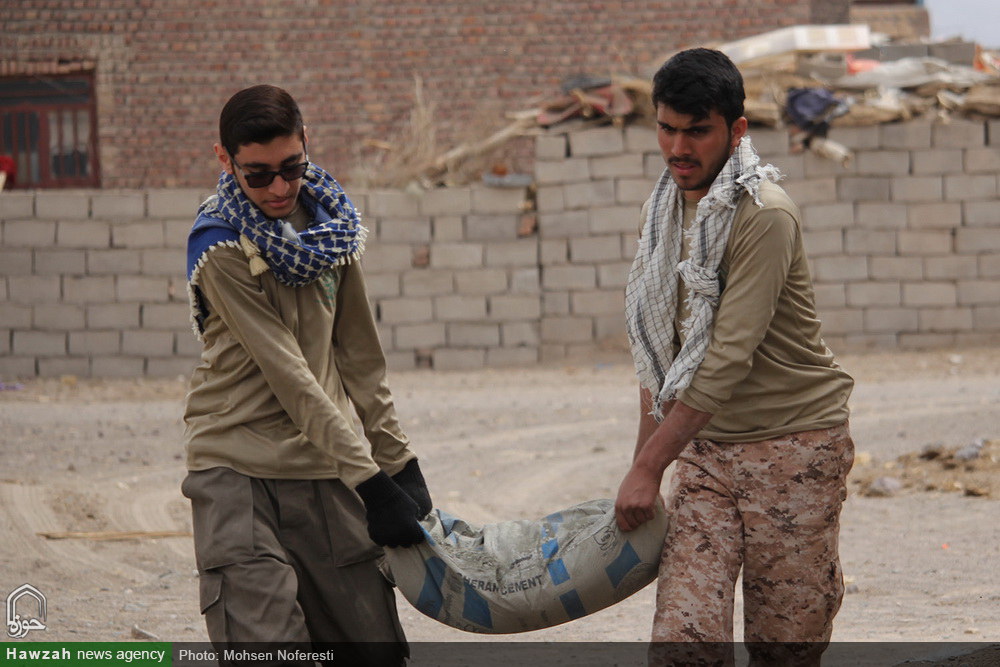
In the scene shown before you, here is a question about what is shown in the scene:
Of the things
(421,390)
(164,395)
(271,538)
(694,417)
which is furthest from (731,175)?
(164,395)

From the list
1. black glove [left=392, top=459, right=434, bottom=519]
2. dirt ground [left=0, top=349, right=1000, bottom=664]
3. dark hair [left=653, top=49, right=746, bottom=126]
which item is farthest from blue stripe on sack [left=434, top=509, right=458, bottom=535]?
dirt ground [left=0, top=349, right=1000, bottom=664]

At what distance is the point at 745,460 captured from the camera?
305cm

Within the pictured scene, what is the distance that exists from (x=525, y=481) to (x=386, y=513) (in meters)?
4.76

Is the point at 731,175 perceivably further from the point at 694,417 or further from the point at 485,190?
the point at 485,190

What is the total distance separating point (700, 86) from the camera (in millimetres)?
2941

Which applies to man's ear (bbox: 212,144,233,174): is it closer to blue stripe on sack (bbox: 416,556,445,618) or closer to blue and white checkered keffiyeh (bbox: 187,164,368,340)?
blue and white checkered keffiyeh (bbox: 187,164,368,340)

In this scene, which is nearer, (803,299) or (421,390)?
(803,299)

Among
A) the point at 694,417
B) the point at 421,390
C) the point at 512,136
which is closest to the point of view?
the point at 694,417

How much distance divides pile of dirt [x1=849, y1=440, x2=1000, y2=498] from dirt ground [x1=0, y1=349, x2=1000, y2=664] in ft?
0.05

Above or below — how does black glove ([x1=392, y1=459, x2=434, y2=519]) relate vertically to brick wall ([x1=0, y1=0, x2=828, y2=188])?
below

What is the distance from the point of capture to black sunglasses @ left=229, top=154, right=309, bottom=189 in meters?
3.09

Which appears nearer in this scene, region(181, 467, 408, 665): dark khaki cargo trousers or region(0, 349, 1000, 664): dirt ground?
region(181, 467, 408, 665): dark khaki cargo trousers

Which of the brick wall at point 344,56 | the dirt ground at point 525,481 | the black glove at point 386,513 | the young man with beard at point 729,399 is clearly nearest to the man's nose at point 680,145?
the young man with beard at point 729,399

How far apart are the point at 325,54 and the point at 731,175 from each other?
13897 mm
